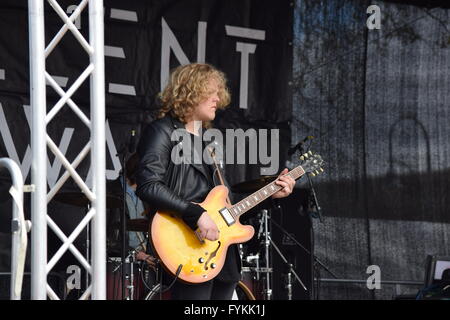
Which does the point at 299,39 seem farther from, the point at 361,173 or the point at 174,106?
the point at 174,106

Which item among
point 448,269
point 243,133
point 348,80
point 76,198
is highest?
point 348,80

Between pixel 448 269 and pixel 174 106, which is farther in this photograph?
pixel 448 269

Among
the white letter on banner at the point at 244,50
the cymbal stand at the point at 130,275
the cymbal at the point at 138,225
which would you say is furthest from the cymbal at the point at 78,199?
the white letter on banner at the point at 244,50

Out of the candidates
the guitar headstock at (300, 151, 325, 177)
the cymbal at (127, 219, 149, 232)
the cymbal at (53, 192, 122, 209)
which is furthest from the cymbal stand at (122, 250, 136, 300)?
the guitar headstock at (300, 151, 325, 177)

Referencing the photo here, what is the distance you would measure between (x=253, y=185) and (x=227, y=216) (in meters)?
1.05

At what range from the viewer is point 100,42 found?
4.75 meters

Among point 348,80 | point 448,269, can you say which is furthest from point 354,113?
point 448,269

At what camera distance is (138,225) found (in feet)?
21.3

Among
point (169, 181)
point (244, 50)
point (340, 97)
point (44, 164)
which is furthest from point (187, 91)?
point (340, 97)

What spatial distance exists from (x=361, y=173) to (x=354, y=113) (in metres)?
0.54

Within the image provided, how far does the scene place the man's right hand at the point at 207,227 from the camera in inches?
196

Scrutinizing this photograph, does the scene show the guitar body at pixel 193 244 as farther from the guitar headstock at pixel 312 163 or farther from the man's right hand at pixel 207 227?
the guitar headstock at pixel 312 163

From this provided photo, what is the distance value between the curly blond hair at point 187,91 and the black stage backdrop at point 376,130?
232 cm

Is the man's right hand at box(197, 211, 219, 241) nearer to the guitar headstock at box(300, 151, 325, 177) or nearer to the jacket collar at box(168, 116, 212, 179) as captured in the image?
the jacket collar at box(168, 116, 212, 179)
